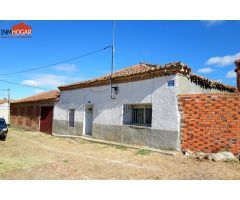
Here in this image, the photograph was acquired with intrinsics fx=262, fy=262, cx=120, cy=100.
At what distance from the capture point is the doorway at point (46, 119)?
64.2ft

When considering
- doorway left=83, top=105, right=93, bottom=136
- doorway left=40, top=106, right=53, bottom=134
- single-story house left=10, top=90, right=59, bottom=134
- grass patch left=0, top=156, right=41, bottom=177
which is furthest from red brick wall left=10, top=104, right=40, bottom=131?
grass patch left=0, top=156, right=41, bottom=177

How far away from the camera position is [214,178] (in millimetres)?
6590

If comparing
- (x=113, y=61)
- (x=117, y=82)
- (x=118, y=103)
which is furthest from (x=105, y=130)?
(x=113, y=61)

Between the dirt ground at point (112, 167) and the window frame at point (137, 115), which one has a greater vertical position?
the window frame at point (137, 115)

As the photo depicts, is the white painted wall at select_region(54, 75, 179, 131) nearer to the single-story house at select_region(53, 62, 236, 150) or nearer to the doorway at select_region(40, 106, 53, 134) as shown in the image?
the single-story house at select_region(53, 62, 236, 150)

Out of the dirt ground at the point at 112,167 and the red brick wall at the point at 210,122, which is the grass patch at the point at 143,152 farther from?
the red brick wall at the point at 210,122

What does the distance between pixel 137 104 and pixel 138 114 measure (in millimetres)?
503

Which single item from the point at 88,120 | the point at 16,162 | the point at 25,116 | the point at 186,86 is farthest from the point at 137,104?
the point at 25,116

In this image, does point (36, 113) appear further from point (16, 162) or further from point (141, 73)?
point (16, 162)

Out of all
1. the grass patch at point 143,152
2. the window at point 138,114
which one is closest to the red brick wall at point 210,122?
the grass patch at point 143,152

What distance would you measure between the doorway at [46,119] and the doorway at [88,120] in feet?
15.1

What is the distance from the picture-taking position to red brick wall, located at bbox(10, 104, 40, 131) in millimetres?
22016

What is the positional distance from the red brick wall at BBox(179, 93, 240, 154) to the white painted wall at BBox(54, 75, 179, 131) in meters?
0.48
